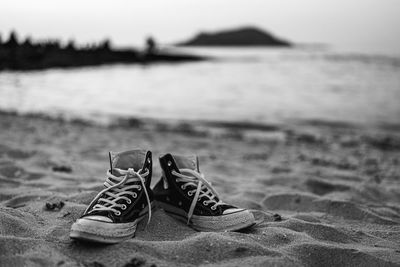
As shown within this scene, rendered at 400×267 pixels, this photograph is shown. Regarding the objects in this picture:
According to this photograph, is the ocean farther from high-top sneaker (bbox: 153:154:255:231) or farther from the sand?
high-top sneaker (bbox: 153:154:255:231)

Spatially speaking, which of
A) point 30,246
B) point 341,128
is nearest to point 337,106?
point 341,128

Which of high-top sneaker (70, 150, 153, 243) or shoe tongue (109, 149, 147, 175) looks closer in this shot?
high-top sneaker (70, 150, 153, 243)

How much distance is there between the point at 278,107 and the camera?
45.8 ft

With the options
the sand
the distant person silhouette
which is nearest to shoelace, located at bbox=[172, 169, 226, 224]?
the sand

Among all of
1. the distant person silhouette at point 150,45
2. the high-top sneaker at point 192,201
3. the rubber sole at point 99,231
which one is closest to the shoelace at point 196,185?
the high-top sneaker at point 192,201

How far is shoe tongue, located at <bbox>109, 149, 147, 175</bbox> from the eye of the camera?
2635 mm

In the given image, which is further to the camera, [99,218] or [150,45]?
[150,45]

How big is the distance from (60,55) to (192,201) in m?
27.4

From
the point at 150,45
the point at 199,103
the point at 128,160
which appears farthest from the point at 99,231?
the point at 150,45

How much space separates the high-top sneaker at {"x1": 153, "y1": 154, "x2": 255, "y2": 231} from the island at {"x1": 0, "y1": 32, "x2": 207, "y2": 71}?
1373 cm

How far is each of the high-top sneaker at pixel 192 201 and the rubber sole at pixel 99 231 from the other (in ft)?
1.61

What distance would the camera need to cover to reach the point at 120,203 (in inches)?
95.3

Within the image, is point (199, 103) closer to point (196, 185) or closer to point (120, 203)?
point (196, 185)

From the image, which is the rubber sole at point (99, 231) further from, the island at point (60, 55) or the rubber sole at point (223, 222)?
the island at point (60, 55)
